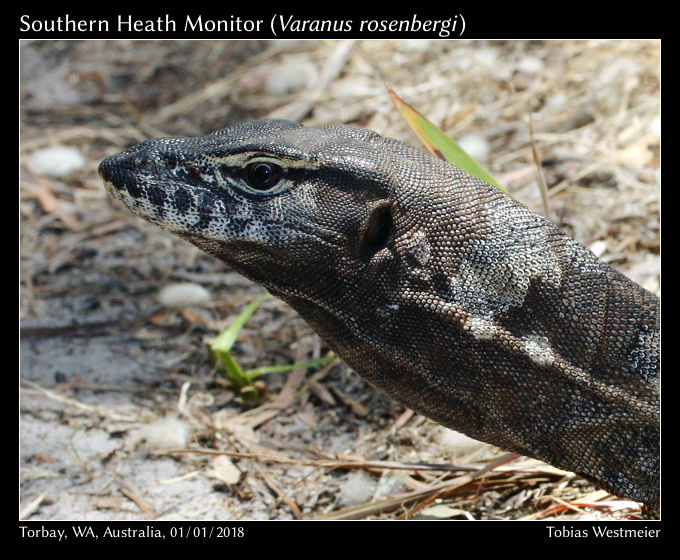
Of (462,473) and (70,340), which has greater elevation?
(70,340)

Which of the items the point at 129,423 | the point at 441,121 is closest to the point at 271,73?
the point at 441,121

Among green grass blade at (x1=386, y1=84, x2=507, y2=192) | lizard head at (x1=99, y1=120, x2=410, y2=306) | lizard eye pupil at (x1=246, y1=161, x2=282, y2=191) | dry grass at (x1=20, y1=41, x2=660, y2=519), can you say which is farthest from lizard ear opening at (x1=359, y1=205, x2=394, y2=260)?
dry grass at (x1=20, y1=41, x2=660, y2=519)

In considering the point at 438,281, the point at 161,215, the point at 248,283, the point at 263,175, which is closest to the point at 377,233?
the point at 438,281

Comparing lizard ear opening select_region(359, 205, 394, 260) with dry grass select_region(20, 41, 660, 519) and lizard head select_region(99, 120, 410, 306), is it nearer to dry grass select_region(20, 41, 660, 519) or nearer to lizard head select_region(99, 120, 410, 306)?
lizard head select_region(99, 120, 410, 306)

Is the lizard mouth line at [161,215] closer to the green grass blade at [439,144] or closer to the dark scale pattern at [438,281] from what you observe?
the dark scale pattern at [438,281]

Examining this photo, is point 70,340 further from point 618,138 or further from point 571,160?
point 618,138

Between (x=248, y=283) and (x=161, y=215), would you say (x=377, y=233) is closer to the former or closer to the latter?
(x=161, y=215)
